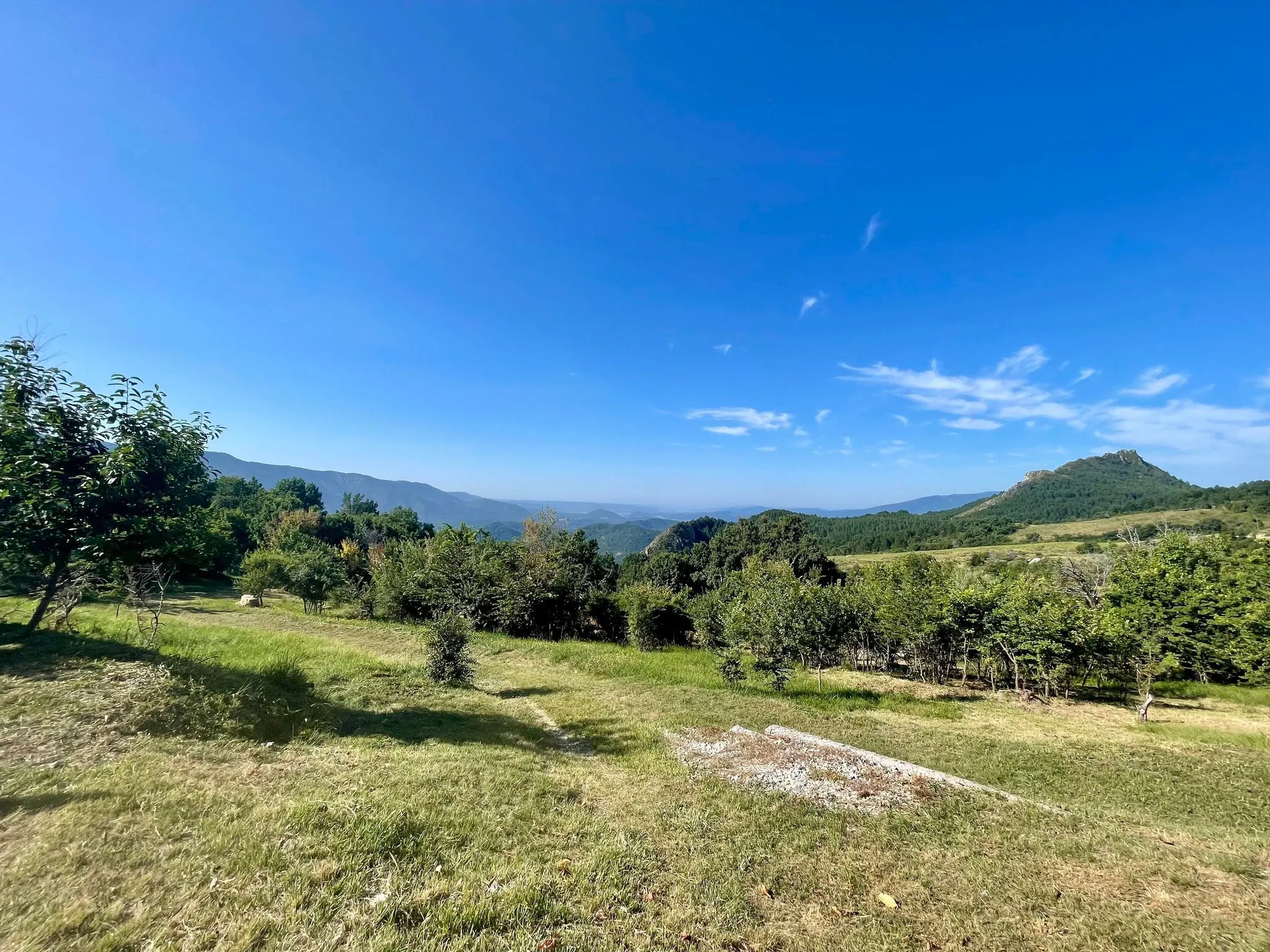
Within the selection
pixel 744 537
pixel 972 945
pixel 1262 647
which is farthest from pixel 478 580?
pixel 744 537

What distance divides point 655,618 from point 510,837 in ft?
96.5

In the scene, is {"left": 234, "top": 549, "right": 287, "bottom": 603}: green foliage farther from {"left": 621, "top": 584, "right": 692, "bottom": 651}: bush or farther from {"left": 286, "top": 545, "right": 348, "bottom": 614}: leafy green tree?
{"left": 621, "top": 584, "right": 692, "bottom": 651}: bush

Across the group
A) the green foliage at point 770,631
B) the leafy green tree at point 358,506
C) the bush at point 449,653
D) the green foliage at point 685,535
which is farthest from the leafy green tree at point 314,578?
→ the green foliage at point 685,535

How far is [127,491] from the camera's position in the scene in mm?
9242

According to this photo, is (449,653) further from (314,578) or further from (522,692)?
(314,578)

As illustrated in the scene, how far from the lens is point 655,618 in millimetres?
34500

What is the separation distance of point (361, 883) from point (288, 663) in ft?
34.0

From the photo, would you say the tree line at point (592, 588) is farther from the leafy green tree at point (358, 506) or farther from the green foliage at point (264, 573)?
the leafy green tree at point (358, 506)

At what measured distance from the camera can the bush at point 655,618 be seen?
108 feet

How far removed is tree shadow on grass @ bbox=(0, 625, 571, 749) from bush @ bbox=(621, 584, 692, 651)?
19873 mm

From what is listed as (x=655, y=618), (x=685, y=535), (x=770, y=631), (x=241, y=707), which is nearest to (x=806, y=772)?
(x=770, y=631)

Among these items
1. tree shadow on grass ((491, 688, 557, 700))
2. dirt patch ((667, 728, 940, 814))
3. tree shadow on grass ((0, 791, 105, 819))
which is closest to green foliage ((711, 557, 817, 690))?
tree shadow on grass ((491, 688, 557, 700))

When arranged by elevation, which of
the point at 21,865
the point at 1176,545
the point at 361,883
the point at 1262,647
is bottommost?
the point at 1262,647

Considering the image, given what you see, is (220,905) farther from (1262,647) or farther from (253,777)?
(1262,647)
